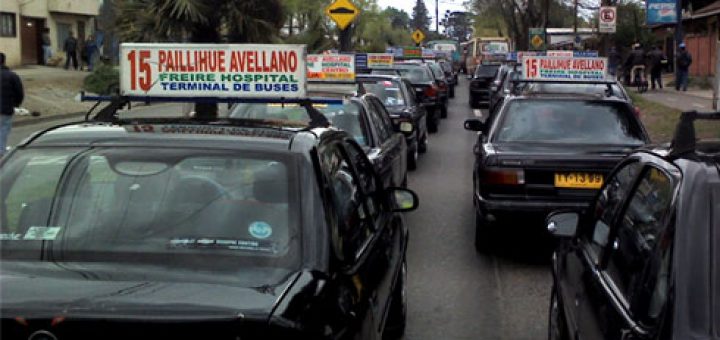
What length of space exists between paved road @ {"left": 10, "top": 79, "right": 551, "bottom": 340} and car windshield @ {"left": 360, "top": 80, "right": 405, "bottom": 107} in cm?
285

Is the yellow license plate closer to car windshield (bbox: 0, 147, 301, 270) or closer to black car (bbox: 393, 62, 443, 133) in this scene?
car windshield (bbox: 0, 147, 301, 270)

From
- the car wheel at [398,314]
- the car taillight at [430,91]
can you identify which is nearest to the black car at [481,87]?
the car taillight at [430,91]

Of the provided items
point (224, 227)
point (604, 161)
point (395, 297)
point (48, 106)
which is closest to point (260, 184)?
point (224, 227)

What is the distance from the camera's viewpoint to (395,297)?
5422mm

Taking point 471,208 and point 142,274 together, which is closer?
point 142,274

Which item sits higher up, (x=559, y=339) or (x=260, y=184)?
(x=260, y=184)

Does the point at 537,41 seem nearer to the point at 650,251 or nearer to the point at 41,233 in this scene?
the point at 650,251

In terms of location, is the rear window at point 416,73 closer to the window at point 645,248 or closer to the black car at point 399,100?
the black car at point 399,100

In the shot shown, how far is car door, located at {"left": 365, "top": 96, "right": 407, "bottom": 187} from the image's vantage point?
8609 mm

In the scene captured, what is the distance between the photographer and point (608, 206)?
4453mm

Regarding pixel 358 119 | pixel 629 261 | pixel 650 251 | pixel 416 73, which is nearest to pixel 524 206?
pixel 358 119

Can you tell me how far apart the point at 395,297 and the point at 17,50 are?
37.2 meters

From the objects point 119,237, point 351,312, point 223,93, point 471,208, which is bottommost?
point 471,208

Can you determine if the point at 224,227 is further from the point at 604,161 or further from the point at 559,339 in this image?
the point at 604,161
